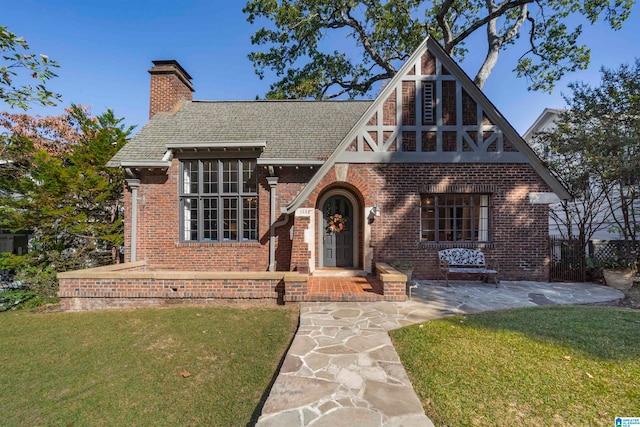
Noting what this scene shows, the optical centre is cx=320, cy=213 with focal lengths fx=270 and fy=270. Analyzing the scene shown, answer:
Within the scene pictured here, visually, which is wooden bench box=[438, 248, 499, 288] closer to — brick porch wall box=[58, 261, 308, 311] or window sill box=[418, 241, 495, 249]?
window sill box=[418, 241, 495, 249]

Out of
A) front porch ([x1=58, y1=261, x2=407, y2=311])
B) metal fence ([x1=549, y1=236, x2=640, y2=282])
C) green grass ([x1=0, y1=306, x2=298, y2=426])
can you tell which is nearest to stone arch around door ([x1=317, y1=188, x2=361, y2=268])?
front porch ([x1=58, y1=261, x2=407, y2=311])

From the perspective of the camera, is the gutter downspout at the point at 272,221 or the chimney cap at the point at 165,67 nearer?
the gutter downspout at the point at 272,221

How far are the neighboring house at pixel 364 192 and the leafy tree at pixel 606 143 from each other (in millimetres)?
2288

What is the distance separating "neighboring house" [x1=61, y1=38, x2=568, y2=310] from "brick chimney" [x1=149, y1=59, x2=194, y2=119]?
238 cm

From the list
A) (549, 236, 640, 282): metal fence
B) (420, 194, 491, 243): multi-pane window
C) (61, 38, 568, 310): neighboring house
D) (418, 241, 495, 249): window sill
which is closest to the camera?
(61, 38, 568, 310): neighboring house

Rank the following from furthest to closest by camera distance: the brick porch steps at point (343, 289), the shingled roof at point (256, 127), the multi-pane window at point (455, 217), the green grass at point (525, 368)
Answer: the shingled roof at point (256, 127) < the multi-pane window at point (455, 217) < the brick porch steps at point (343, 289) < the green grass at point (525, 368)

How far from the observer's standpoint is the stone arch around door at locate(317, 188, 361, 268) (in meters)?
8.98

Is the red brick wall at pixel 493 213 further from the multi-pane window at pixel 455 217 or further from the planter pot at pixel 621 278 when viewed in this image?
the planter pot at pixel 621 278

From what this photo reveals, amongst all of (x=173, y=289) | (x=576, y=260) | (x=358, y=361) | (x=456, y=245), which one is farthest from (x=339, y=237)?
(x=576, y=260)

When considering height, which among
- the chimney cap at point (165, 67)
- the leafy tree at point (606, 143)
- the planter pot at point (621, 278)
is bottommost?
the planter pot at point (621, 278)

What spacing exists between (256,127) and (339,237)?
5228mm

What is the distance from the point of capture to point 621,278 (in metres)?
8.06

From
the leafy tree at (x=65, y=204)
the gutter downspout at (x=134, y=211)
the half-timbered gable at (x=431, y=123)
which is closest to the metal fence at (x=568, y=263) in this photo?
the half-timbered gable at (x=431, y=123)

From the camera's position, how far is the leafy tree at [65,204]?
8.14 meters
